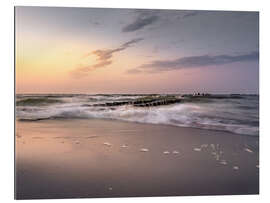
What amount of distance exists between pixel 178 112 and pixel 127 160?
564 millimetres

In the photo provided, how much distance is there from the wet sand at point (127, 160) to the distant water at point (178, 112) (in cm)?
6

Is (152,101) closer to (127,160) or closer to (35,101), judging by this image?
(127,160)

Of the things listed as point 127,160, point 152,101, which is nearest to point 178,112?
point 152,101

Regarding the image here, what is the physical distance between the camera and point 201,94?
3.31m

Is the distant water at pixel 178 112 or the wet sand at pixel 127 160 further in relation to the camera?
the distant water at pixel 178 112

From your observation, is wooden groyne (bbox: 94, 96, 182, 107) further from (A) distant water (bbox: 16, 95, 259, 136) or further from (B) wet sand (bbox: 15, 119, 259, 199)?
(B) wet sand (bbox: 15, 119, 259, 199)

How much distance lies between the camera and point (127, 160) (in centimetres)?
314

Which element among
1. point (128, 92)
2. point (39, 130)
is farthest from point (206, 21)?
point (39, 130)

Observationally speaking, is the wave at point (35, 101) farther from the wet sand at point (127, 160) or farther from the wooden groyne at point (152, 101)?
the wooden groyne at point (152, 101)

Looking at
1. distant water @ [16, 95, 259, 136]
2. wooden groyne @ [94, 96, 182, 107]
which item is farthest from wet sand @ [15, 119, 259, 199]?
wooden groyne @ [94, 96, 182, 107]

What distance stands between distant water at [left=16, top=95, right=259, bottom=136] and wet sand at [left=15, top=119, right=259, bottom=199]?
0.18ft

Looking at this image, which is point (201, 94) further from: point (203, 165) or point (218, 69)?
point (203, 165)

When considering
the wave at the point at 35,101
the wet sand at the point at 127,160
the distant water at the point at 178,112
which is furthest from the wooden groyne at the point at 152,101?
the wave at the point at 35,101

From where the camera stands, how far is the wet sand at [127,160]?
3055 mm
